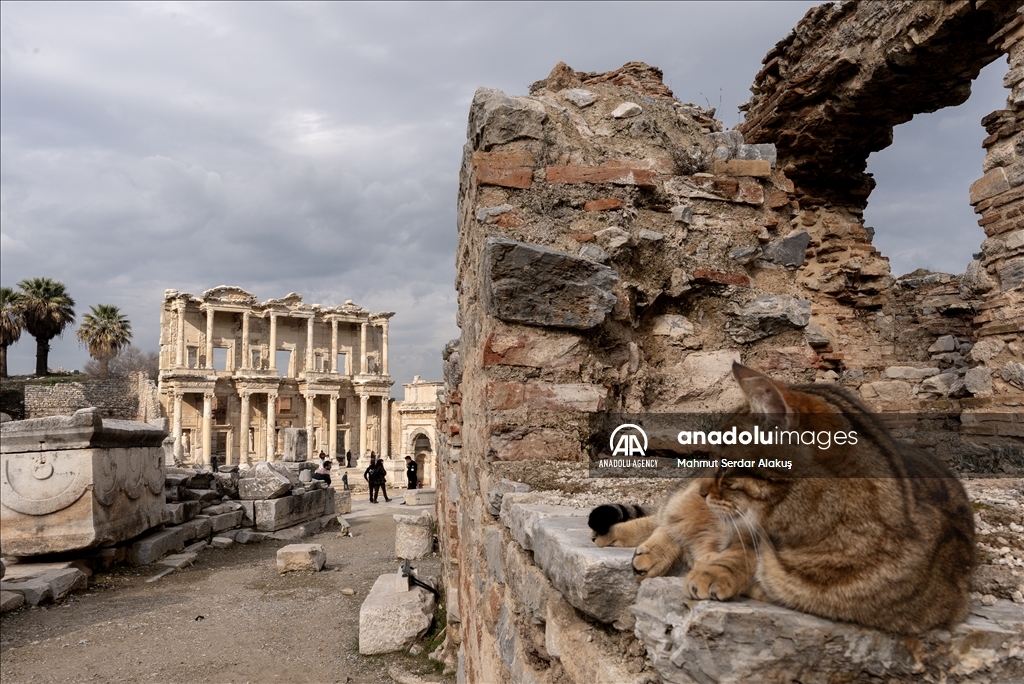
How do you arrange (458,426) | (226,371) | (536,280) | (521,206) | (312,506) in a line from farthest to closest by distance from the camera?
(226,371)
(312,506)
(458,426)
(521,206)
(536,280)

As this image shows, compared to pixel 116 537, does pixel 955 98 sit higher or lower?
higher

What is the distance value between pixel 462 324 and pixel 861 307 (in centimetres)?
412

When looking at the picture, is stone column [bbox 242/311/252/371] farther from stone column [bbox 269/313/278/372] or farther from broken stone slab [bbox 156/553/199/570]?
broken stone slab [bbox 156/553/199/570]

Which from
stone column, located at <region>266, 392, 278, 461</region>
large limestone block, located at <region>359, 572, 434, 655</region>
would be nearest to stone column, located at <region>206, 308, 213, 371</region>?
stone column, located at <region>266, 392, 278, 461</region>

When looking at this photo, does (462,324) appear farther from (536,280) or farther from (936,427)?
(936,427)

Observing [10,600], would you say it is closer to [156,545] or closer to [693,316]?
[156,545]

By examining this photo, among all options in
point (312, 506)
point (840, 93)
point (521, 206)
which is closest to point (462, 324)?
point (521, 206)

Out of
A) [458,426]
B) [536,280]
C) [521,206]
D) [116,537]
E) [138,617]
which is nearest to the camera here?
[536,280]

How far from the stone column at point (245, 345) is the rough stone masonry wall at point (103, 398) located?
5.57 m

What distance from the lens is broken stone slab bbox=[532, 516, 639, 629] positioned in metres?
1.39

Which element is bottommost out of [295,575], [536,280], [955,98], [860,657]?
A: [295,575]

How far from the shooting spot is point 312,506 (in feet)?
47.1

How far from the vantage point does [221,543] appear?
11.2 metres

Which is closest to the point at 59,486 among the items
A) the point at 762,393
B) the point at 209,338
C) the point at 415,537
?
the point at 415,537
